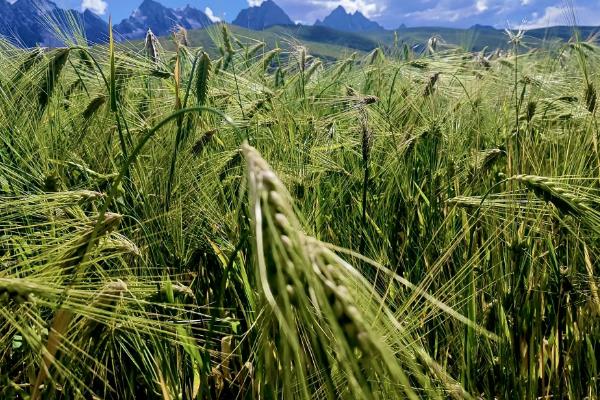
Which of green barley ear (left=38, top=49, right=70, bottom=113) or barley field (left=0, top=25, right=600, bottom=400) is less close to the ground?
green barley ear (left=38, top=49, right=70, bottom=113)

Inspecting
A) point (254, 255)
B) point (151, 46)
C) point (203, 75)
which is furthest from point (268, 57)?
point (254, 255)

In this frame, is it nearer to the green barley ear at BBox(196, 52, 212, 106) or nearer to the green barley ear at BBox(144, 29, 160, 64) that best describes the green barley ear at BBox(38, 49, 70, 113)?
the green barley ear at BBox(196, 52, 212, 106)

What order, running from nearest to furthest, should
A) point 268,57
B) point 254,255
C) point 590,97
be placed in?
point 254,255 → point 590,97 → point 268,57

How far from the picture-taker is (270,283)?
2.02 ft

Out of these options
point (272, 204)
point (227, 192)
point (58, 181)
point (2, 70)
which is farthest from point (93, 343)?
point (2, 70)

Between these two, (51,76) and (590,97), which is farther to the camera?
(590,97)

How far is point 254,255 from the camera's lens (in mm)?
781

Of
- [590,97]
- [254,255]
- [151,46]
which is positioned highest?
[151,46]

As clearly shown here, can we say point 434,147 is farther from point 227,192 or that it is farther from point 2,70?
point 2,70

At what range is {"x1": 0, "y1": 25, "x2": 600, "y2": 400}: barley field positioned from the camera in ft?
2.75

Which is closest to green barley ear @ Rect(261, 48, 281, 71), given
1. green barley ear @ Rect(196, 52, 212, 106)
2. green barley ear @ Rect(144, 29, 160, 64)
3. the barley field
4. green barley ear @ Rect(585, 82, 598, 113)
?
green barley ear @ Rect(144, 29, 160, 64)

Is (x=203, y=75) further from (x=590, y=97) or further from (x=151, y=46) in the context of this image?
(x=590, y=97)

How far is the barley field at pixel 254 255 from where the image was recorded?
84cm

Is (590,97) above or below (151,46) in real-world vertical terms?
below
